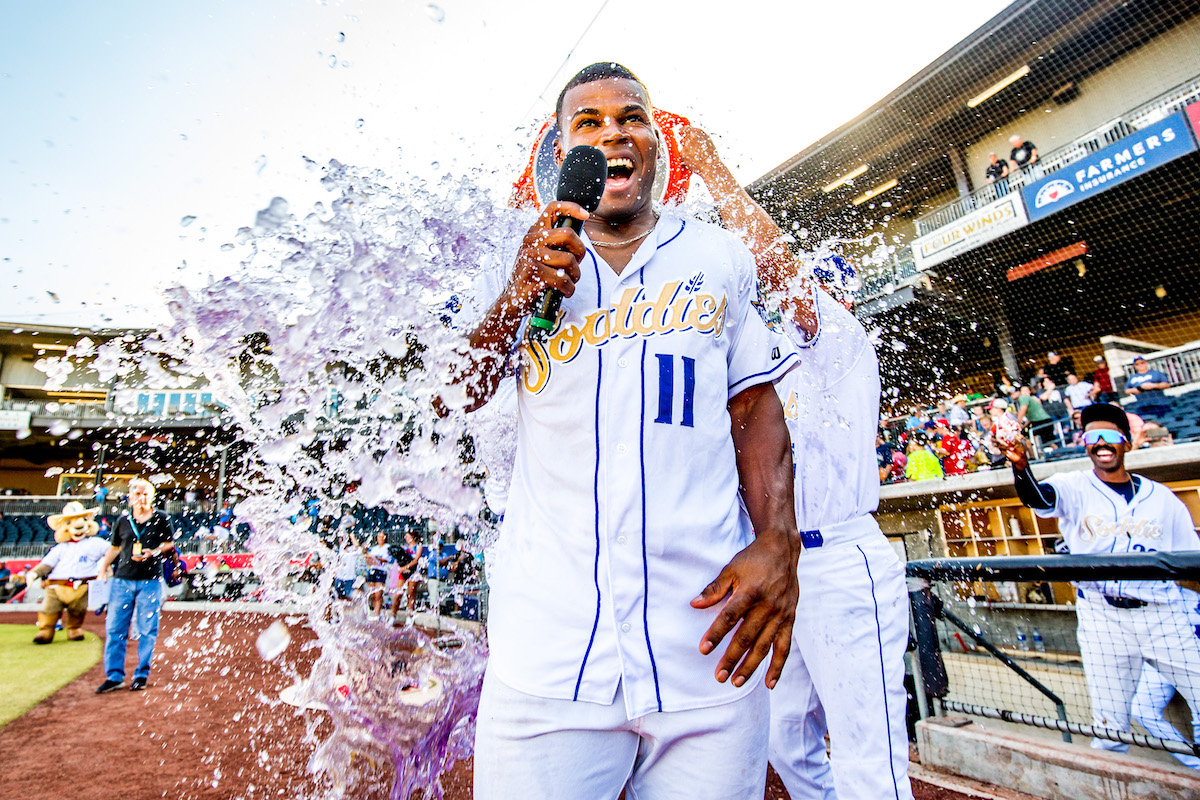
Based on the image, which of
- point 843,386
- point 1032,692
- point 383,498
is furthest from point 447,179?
point 1032,692

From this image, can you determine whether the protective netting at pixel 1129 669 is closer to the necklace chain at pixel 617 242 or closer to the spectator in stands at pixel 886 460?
the necklace chain at pixel 617 242

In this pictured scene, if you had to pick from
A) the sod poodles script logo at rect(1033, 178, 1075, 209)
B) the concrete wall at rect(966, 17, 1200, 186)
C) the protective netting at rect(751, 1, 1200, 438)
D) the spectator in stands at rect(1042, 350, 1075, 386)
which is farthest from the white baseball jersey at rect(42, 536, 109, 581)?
the concrete wall at rect(966, 17, 1200, 186)

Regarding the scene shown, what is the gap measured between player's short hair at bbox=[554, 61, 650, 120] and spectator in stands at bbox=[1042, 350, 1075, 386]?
15.7 meters

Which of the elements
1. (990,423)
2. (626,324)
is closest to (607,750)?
(626,324)

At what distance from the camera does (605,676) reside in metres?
1.09

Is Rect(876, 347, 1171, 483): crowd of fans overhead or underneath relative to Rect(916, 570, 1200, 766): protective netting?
overhead

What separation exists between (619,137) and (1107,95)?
20.5 metres

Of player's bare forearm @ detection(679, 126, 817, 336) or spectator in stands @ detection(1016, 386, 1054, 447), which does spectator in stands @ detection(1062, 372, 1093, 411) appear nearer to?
spectator in stands @ detection(1016, 386, 1054, 447)

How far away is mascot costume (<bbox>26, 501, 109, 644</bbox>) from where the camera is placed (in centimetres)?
1053

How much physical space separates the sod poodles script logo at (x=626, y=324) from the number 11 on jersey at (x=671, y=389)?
0.07 meters

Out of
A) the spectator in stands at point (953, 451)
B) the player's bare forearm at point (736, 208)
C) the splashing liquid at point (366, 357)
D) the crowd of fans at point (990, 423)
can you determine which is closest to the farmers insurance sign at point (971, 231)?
the crowd of fans at point (990, 423)

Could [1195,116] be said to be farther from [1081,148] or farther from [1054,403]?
[1054,403]

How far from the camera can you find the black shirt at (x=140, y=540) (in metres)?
6.95

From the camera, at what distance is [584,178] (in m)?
1.38
